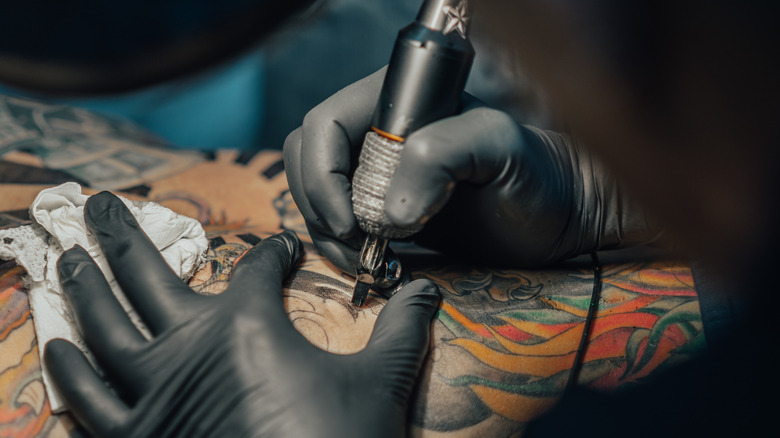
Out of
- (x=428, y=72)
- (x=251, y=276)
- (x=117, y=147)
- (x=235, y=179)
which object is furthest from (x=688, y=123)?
(x=117, y=147)

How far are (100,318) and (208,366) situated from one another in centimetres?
21

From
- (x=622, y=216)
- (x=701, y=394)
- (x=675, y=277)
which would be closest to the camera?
(x=701, y=394)

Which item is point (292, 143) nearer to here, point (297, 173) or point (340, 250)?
point (297, 173)

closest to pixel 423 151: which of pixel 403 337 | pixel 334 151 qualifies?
pixel 334 151

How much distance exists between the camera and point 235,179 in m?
1.90

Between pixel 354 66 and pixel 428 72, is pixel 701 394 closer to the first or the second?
pixel 428 72

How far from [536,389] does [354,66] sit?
1577mm

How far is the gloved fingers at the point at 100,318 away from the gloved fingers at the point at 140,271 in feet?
0.11

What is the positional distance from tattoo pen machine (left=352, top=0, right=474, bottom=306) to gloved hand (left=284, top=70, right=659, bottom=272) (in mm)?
25

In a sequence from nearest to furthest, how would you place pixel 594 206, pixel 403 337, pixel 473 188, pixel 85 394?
pixel 85 394 < pixel 403 337 < pixel 473 188 < pixel 594 206

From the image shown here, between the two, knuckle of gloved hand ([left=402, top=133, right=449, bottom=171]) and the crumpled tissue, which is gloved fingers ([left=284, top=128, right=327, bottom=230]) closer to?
the crumpled tissue

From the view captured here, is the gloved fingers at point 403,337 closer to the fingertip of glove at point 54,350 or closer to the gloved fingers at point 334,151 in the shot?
the gloved fingers at point 334,151

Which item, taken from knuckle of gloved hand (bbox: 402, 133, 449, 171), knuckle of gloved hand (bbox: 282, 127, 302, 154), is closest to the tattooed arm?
knuckle of gloved hand (bbox: 282, 127, 302, 154)

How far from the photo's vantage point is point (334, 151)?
1032 mm
